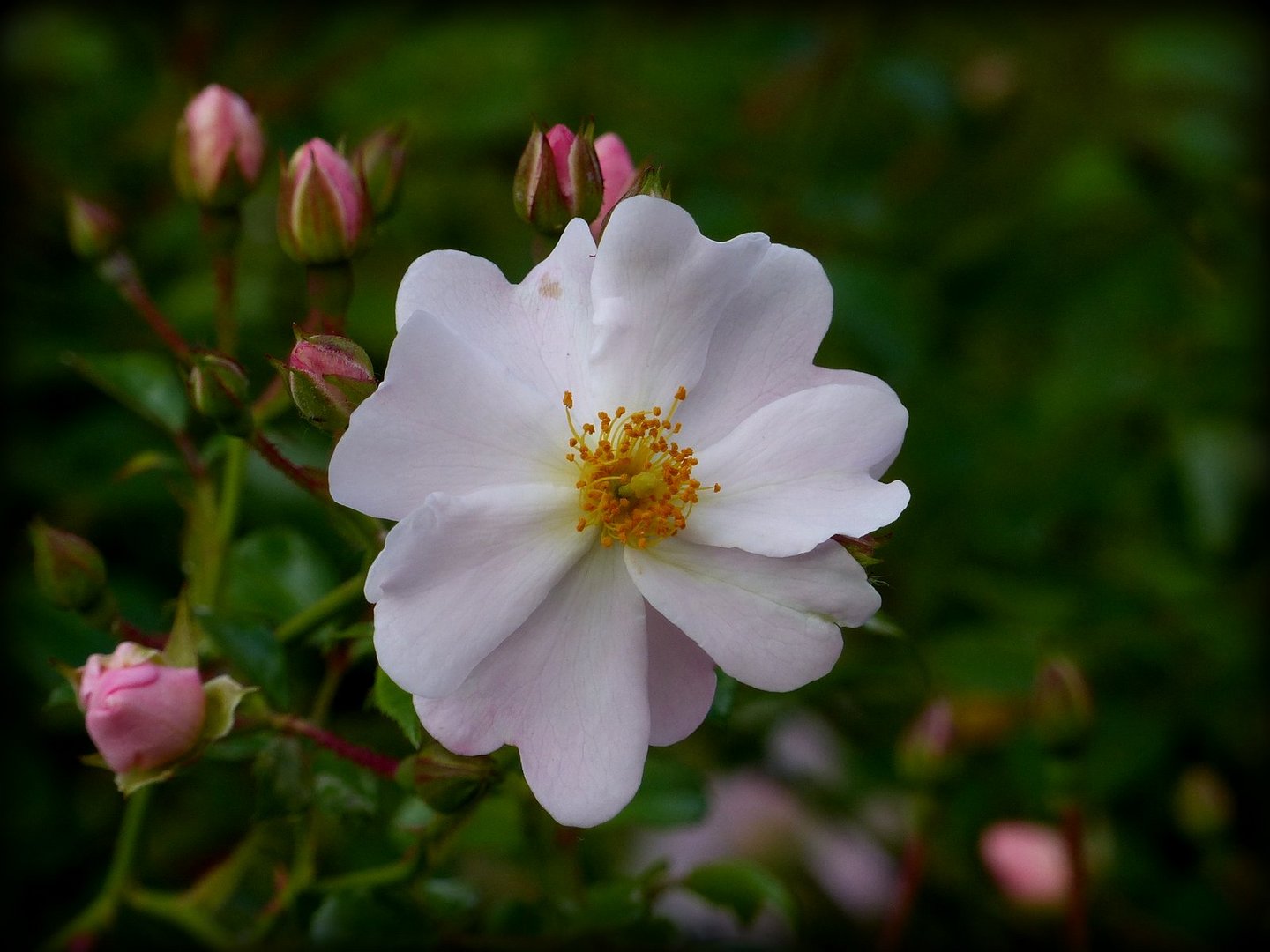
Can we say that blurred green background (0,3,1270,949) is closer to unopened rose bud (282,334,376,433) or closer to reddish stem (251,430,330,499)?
reddish stem (251,430,330,499)

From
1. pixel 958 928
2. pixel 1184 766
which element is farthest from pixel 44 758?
pixel 1184 766

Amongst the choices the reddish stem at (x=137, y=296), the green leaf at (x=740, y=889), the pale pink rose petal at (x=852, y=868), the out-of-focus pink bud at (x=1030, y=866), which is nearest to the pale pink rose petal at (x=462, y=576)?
the reddish stem at (x=137, y=296)

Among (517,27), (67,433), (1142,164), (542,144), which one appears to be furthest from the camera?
(517,27)

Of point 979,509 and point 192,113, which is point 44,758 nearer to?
point 192,113

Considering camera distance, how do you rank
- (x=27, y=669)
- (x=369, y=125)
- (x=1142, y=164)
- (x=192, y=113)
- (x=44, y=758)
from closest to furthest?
1. (x=192, y=113)
2. (x=27, y=669)
3. (x=44, y=758)
4. (x=1142, y=164)
5. (x=369, y=125)

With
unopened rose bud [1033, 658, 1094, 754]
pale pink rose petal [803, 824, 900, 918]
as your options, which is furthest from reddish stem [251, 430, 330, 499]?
pale pink rose petal [803, 824, 900, 918]

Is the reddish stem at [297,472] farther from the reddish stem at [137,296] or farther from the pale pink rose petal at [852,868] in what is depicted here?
the pale pink rose petal at [852,868]

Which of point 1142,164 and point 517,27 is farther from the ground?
point 1142,164
